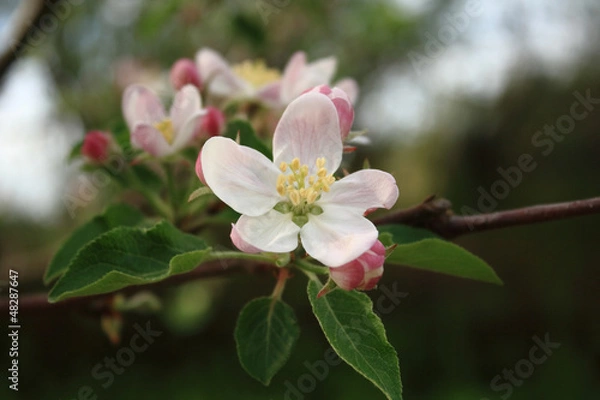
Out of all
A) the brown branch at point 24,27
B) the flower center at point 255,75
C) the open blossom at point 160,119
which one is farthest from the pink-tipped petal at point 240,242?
the brown branch at point 24,27

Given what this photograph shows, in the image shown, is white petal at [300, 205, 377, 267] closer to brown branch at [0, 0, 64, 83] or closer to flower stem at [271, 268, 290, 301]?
flower stem at [271, 268, 290, 301]

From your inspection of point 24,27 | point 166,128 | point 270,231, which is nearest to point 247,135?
point 166,128

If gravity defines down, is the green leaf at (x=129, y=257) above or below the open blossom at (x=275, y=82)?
below

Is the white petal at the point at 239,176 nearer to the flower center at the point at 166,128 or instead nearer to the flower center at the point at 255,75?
the flower center at the point at 166,128

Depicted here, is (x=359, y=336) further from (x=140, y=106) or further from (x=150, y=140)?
(x=140, y=106)

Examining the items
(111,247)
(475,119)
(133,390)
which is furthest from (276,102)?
(475,119)

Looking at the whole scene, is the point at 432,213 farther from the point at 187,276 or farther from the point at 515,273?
the point at 515,273
